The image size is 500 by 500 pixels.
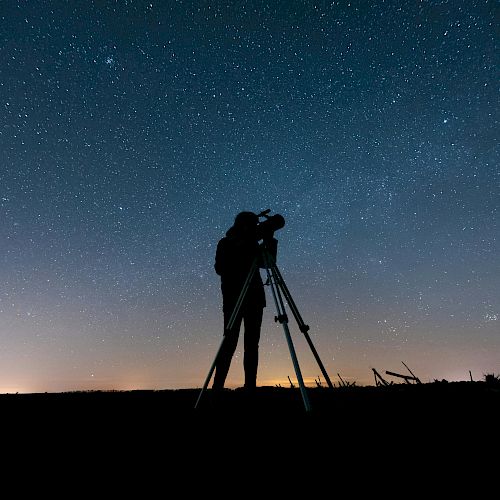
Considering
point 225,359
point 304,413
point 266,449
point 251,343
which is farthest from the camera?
point 251,343

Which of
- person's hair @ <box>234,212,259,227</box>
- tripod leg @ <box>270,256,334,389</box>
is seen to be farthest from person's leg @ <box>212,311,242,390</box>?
person's hair @ <box>234,212,259,227</box>

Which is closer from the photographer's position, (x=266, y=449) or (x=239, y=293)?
(x=266, y=449)

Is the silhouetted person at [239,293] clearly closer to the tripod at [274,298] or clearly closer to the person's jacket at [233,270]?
the person's jacket at [233,270]

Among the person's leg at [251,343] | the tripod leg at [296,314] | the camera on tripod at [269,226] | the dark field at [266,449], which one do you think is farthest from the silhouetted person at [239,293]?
the dark field at [266,449]

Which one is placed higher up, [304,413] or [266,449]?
[304,413]

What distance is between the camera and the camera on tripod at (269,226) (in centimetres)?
394

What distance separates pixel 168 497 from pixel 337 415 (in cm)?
196

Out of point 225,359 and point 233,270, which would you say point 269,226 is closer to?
point 233,270

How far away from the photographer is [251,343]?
4.71 metres

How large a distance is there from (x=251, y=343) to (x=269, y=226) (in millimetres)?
1801

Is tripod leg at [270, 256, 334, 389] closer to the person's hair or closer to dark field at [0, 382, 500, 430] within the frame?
dark field at [0, 382, 500, 430]

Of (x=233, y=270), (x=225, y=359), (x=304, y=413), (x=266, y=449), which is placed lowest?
(x=266, y=449)

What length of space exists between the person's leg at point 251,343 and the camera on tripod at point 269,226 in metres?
1.30

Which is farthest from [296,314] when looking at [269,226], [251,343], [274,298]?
[251,343]
